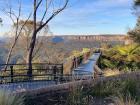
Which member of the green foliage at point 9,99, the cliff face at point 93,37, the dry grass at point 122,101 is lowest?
the dry grass at point 122,101

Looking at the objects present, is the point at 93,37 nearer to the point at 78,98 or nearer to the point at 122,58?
the point at 122,58

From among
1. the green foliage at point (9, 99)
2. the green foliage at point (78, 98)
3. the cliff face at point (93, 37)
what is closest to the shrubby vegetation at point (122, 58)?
the green foliage at point (78, 98)

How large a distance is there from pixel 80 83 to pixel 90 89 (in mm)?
418

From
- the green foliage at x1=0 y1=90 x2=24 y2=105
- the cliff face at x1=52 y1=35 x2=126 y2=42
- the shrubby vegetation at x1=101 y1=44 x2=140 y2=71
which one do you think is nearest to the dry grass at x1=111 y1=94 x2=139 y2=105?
the green foliage at x1=0 y1=90 x2=24 y2=105

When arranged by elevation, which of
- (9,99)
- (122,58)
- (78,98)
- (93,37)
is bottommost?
(78,98)

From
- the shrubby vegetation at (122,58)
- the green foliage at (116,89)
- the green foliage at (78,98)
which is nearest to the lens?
the green foliage at (78,98)

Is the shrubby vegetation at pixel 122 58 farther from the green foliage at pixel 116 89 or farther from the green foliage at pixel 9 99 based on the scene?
the green foliage at pixel 9 99

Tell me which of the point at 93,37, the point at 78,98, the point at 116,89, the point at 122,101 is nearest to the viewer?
the point at 122,101

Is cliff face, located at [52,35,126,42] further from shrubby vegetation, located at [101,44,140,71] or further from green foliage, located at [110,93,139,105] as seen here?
green foliage, located at [110,93,139,105]

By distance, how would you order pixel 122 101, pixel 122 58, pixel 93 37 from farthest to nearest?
pixel 93 37
pixel 122 58
pixel 122 101

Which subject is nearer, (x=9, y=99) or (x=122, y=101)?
(x=9, y=99)

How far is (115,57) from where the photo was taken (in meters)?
27.5

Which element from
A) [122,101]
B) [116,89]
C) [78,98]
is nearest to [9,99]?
[78,98]

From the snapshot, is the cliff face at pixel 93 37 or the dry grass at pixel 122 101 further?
the cliff face at pixel 93 37
